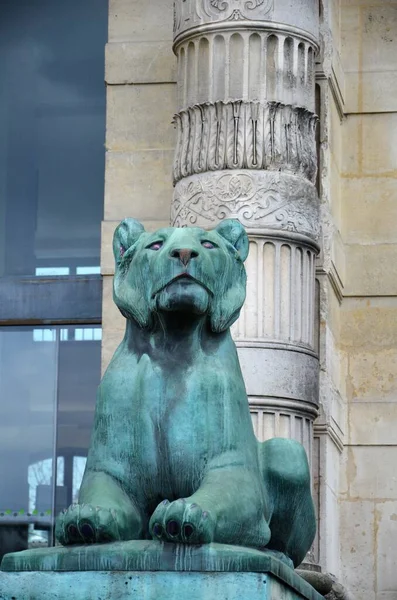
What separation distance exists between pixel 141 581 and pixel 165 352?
1.06m

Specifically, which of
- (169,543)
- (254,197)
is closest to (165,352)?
(169,543)

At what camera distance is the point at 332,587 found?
40.1 feet

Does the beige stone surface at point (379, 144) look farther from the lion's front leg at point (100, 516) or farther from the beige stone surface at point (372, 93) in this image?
the lion's front leg at point (100, 516)

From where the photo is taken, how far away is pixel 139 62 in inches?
539

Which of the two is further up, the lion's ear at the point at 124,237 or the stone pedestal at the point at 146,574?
the lion's ear at the point at 124,237

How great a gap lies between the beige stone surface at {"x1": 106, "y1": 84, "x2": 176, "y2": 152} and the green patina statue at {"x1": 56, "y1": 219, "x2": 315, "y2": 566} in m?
6.09

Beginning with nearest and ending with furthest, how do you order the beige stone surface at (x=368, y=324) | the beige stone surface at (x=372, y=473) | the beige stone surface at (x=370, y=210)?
the beige stone surface at (x=372, y=473) → the beige stone surface at (x=368, y=324) → the beige stone surface at (x=370, y=210)

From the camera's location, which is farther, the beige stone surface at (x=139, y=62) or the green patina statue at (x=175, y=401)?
the beige stone surface at (x=139, y=62)

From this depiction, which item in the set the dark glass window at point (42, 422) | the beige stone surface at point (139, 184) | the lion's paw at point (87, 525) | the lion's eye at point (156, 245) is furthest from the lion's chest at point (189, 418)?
the dark glass window at point (42, 422)

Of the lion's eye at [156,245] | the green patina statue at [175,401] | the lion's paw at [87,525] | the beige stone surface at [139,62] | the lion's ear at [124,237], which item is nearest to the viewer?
the lion's paw at [87,525]

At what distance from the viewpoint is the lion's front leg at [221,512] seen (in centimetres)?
Result: 675

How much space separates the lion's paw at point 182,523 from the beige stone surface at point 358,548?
6.69 metres

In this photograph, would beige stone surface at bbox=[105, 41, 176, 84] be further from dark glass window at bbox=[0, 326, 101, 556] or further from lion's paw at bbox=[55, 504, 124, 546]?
lion's paw at bbox=[55, 504, 124, 546]

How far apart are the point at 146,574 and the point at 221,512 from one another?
0.41 m
